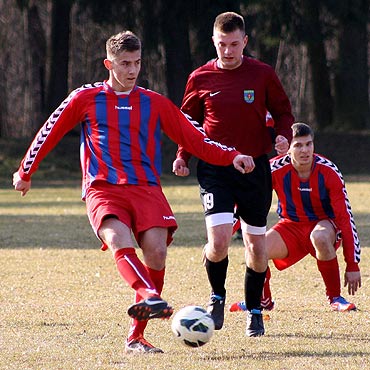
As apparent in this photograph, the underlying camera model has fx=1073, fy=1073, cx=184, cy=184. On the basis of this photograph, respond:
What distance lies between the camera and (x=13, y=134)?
135ft

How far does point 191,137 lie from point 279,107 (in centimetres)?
96

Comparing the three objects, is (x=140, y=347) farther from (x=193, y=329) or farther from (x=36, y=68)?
(x=36, y=68)

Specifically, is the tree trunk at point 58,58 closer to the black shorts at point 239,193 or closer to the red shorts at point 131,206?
the black shorts at point 239,193

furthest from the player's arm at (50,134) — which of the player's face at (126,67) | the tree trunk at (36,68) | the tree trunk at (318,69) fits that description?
the tree trunk at (36,68)

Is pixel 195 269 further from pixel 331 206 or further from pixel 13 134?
pixel 13 134

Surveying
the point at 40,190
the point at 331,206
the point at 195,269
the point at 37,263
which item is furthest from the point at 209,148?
the point at 40,190

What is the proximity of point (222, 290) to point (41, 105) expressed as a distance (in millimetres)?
29129

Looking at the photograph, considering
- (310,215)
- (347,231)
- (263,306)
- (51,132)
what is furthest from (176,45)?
(51,132)

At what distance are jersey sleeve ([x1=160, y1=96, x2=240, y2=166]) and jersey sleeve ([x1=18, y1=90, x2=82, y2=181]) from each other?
52 cm

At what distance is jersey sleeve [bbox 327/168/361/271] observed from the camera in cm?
740

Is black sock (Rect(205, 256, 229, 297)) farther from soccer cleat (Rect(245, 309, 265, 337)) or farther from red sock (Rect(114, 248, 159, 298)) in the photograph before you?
red sock (Rect(114, 248, 159, 298))

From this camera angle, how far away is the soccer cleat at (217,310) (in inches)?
271

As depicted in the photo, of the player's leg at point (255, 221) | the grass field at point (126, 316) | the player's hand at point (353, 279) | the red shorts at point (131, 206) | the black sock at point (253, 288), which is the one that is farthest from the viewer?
the player's hand at point (353, 279)

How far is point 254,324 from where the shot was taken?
679 centimetres
